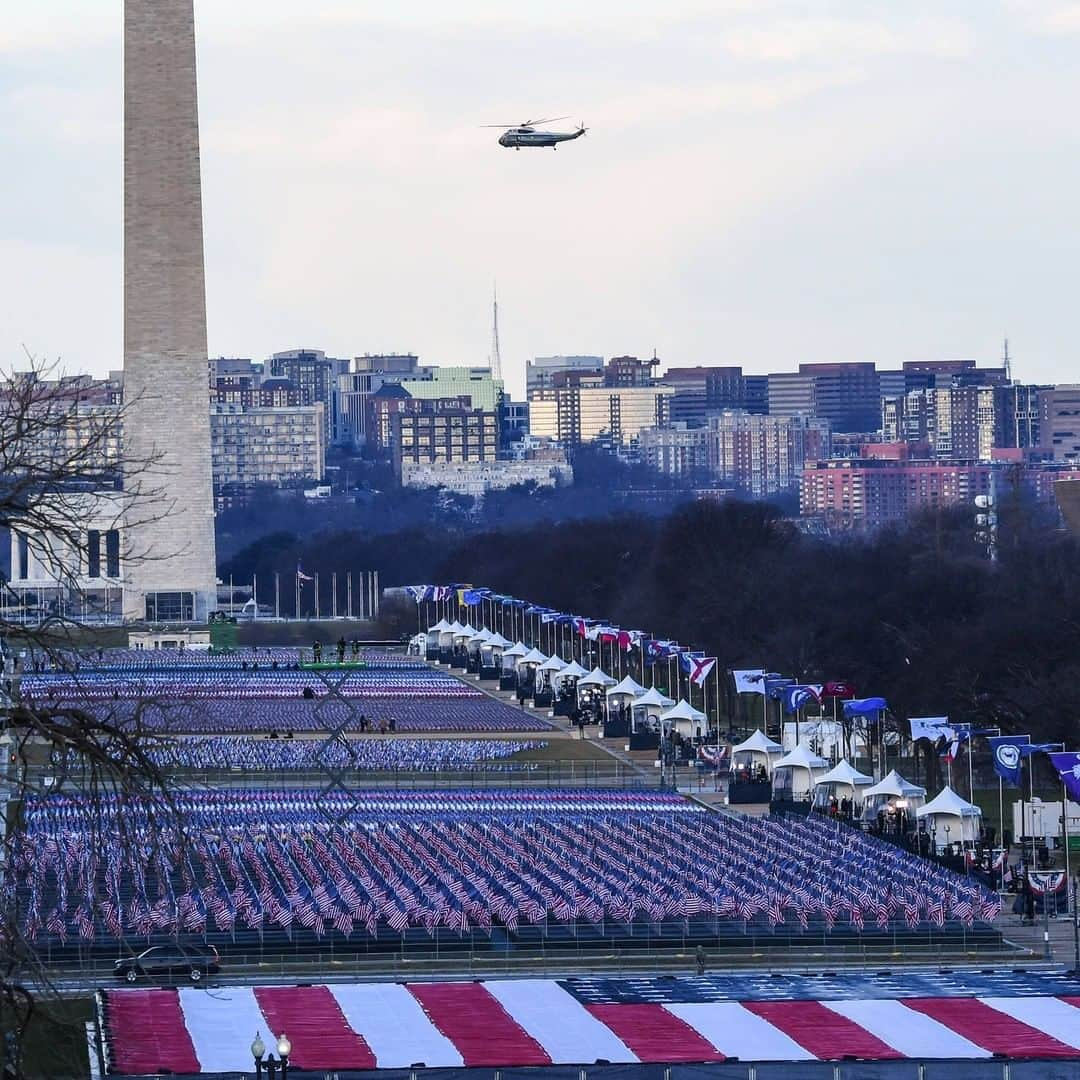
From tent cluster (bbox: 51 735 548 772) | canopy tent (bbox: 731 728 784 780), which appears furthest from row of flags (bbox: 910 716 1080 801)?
tent cluster (bbox: 51 735 548 772)

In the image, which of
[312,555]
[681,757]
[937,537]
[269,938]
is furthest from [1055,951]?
[312,555]

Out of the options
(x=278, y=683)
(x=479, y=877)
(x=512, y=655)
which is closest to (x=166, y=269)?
(x=278, y=683)

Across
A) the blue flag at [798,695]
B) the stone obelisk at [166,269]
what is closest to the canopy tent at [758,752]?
the blue flag at [798,695]

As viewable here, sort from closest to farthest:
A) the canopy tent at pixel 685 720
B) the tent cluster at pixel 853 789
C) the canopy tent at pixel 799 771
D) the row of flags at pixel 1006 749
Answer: the row of flags at pixel 1006 749
the tent cluster at pixel 853 789
the canopy tent at pixel 799 771
the canopy tent at pixel 685 720

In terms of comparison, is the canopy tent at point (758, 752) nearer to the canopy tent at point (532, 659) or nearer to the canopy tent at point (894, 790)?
the canopy tent at point (894, 790)

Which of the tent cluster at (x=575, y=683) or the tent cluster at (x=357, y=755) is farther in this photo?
the tent cluster at (x=575, y=683)

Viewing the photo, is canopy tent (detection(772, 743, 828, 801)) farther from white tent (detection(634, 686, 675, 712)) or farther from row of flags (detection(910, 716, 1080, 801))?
white tent (detection(634, 686, 675, 712))

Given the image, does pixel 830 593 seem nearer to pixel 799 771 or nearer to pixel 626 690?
pixel 626 690
